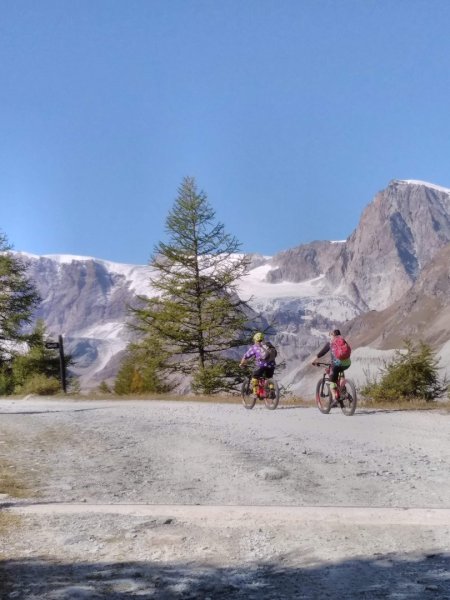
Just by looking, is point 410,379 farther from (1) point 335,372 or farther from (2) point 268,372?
(1) point 335,372

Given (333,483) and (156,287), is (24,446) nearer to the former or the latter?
(333,483)

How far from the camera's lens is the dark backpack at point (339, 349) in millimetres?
14234

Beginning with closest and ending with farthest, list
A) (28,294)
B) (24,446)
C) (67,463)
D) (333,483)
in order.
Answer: (333,483)
(67,463)
(24,446)
(28,294)

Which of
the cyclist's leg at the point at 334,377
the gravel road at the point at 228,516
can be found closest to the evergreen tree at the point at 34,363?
the cyclist's leg at the point at 334,377

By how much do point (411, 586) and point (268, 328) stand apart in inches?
1027

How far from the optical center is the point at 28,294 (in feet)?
146

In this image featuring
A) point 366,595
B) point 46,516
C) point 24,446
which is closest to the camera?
point 366,595

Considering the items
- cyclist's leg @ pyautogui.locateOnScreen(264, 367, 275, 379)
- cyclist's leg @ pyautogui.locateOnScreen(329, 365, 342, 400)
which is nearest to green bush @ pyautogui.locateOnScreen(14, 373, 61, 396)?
cyclist's leg @ pyautogui.locateOnScreen(264, 367, 275, 379)

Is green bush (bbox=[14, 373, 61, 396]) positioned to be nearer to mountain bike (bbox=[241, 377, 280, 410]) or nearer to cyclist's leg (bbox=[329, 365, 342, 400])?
mountain bike (bbox=[241, 377, 280, 410])

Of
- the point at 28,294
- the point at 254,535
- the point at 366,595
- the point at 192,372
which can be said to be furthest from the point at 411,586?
the point at 28,294

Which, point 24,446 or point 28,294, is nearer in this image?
point 24,446

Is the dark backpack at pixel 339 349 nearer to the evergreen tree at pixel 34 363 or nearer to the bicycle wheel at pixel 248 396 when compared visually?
the bicycle wheel at pixel 248 396

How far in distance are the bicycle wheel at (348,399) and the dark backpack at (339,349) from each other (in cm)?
56

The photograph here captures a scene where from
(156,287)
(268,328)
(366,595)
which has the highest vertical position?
(156,287)
